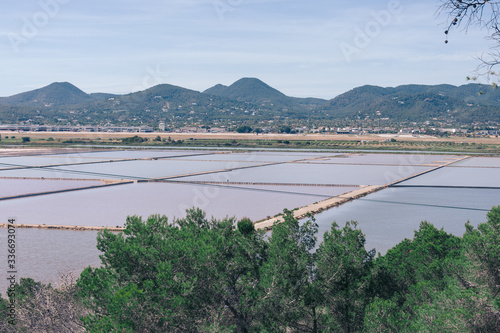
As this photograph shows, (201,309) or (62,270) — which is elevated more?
(201,309)

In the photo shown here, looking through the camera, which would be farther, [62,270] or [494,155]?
[494,155]

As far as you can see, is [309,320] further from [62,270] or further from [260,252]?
[62,270]

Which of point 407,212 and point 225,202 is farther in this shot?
point 225,202

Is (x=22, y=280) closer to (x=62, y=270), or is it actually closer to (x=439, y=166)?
(x=62, y=270)

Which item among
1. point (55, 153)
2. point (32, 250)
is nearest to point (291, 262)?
point (32, 250)

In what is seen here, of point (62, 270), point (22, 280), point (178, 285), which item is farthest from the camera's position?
point (62, 270)

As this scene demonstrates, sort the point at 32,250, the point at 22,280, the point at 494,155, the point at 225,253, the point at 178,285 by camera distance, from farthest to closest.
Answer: the point at 494,155
the point at 32,250
the point at 225,253
the point at 22,280
the point at 178,285

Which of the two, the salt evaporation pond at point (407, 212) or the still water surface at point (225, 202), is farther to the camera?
the salt evaporation pond at point (407, 212)

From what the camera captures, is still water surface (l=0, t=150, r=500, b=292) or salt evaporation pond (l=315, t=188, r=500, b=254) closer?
still water surface (l=0, t=150, r=500, b=292)

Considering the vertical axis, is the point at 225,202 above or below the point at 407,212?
below

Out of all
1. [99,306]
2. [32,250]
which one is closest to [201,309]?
[99,306]
